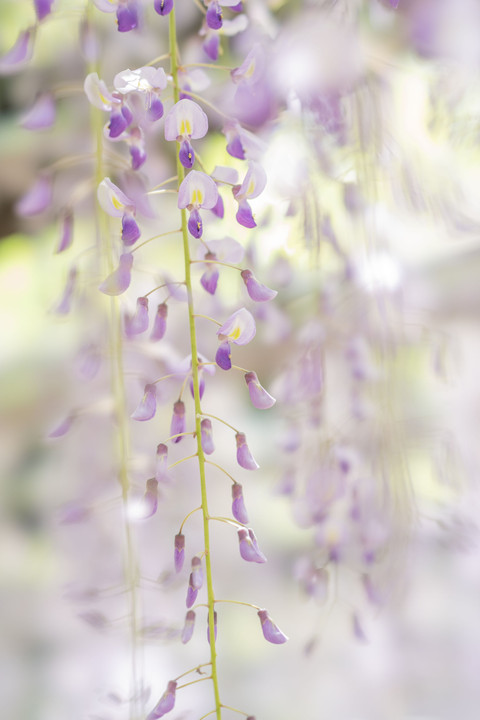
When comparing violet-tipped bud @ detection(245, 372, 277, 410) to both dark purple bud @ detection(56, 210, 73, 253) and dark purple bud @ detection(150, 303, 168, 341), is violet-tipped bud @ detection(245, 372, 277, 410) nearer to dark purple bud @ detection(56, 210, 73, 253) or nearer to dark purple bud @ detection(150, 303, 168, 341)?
dark purple bud @ detection(150, 303, 168, 341)

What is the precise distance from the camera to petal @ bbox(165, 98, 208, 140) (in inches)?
10.4

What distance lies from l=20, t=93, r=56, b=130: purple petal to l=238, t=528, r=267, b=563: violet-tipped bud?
0.88 feet

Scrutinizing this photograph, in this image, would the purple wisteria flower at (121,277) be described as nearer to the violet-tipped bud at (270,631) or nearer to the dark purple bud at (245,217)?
the dark purple bud at (245,217)

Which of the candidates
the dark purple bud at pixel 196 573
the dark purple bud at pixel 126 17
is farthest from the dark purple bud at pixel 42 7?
the dark purple bud at pixel 196 573

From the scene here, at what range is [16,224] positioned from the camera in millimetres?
857

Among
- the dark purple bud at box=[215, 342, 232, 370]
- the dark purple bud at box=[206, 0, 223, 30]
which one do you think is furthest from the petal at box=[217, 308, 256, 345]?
the dark purple bud at box=[206, 0, 223, 30]

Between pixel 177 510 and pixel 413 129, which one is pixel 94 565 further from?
pixel 413 129

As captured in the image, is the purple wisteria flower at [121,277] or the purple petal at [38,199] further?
the purple petal at [38,199]

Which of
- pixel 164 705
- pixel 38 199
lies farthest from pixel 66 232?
pixel 164 705

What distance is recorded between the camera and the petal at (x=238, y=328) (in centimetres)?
28

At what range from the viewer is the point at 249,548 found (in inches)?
11.5

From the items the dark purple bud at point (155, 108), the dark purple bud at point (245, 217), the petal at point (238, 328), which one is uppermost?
the dark purple bud at point (155, 108)

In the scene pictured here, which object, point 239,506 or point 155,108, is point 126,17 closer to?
point 155,108

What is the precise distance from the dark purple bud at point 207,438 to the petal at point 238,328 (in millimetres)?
50
